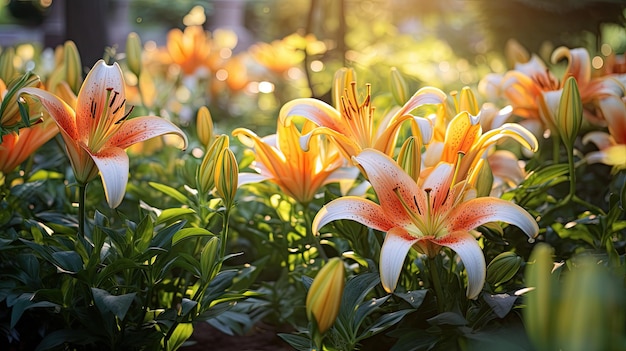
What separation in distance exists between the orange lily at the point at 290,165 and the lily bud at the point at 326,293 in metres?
0.37

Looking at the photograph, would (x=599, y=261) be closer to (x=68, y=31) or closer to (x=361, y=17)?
(x=68, y=31)

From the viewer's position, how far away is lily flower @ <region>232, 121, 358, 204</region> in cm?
103

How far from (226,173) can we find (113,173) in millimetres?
137

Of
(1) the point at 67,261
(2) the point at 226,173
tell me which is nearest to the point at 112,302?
(1) the point at 67,261

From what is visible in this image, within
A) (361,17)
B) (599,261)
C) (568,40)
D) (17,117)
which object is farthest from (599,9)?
(17,117)

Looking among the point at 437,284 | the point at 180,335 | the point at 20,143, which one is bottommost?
the point at 180,335

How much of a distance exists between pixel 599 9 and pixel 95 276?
6.09 ft

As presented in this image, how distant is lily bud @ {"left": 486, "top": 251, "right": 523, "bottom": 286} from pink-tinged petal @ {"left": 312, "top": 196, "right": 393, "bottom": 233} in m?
0.14

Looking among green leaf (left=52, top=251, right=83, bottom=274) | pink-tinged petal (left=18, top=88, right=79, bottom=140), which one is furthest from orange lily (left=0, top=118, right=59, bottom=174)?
green leaf (left=52, top=251, right=83, bottom=274)

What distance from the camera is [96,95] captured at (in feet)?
3.09

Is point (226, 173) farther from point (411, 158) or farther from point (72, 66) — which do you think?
point (72, 66)

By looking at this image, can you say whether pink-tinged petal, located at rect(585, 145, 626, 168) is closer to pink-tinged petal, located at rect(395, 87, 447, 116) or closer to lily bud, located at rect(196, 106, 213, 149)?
pink-tinged petal, located at rect(395, 87, 447, 116)

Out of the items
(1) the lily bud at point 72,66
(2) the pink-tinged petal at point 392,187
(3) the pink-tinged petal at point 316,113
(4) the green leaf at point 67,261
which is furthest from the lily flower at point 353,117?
(1) the lily bud at point 72,66

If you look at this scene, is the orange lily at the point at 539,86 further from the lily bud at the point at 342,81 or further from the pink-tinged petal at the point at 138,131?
the pink-tinged petal at the point at 138,131
